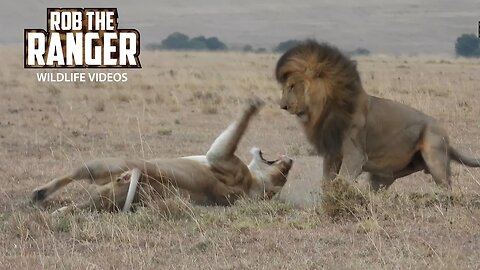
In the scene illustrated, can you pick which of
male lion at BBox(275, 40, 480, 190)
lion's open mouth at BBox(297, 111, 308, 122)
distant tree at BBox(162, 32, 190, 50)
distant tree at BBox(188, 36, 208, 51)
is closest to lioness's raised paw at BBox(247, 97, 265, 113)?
male lion at BBox(275, 40, 480, 190)

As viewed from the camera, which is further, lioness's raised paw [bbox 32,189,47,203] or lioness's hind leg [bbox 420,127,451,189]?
lioness's hind leg [bbox 420,127,451,189]

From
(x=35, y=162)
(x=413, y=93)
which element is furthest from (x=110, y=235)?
(x=413, y=93)

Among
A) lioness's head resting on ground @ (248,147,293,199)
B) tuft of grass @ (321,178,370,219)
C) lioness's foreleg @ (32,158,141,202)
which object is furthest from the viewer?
lioness's head resting on ground @ (248,147,293,199)

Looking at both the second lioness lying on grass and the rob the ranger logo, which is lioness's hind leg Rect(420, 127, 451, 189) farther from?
the rob the ranger logo

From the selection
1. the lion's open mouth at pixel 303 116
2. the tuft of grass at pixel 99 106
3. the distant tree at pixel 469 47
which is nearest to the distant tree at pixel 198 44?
the distant tree at pixel 469 47

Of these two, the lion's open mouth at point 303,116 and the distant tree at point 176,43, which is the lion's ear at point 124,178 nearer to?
the lion's open mouth at point 303,116

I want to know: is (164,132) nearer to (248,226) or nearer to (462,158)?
(462,158)

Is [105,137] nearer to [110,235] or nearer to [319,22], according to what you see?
[110,235]

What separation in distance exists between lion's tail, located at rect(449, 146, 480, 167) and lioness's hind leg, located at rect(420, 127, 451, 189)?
19 centimetres

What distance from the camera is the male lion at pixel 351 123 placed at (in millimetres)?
7941

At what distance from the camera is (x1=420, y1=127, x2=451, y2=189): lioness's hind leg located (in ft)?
27.8

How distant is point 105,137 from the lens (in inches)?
523

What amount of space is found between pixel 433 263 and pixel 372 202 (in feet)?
5.13

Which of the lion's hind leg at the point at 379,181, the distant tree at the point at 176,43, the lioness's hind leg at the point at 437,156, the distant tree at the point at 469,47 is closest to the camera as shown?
the lioness's hind leg at the point at 437,156
